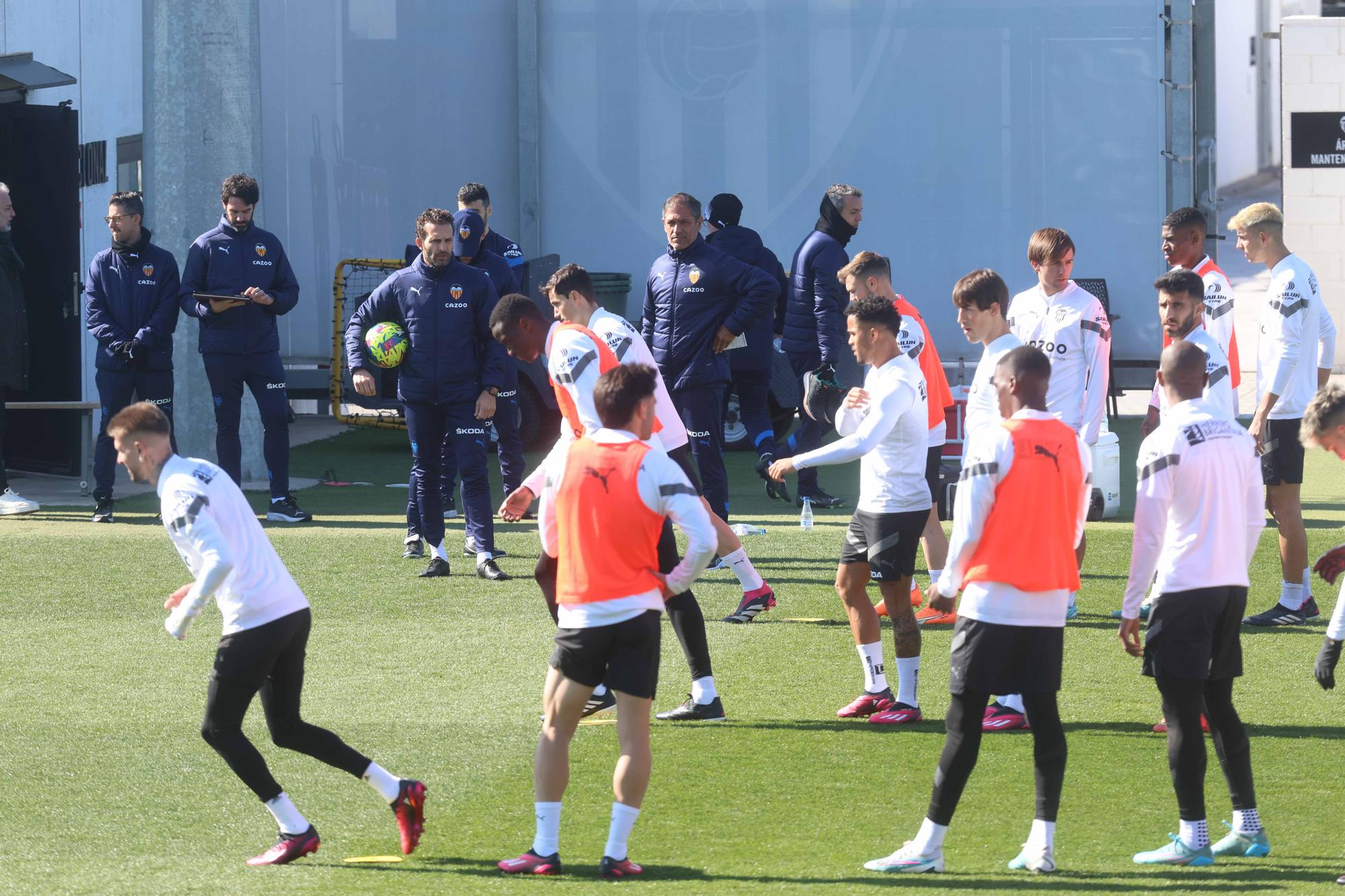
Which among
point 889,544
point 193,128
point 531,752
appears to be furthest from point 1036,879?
point 193,128

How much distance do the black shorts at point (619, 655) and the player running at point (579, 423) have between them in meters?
1.17

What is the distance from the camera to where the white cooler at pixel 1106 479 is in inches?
428

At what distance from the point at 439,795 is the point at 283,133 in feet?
32.6

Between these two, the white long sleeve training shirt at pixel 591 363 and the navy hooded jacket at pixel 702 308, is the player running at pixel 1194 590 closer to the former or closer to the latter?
the white long sleeve training shirt at pixel 591 363

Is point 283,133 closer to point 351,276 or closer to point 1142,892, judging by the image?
point 351,276

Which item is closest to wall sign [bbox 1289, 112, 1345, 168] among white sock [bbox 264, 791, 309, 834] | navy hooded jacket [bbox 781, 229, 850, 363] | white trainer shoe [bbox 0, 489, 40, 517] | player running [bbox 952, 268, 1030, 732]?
navy hooded jacket [bbox 781, 229, 850, 363]

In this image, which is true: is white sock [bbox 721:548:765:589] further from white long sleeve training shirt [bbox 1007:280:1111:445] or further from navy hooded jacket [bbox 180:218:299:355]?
navy hooded jacket [bbox 180:218:299:355]

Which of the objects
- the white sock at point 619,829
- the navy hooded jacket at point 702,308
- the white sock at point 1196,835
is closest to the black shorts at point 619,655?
the white sock at point 619,829

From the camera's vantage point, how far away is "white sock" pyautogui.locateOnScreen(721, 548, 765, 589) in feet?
26.8

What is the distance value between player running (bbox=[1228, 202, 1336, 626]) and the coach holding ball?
3.97 metres

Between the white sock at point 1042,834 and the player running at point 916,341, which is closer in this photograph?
the white sock at point 1042,834

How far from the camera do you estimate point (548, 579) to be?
6.46m

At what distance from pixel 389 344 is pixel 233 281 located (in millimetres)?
2265

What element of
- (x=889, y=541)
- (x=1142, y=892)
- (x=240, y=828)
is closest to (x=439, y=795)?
(x=240, y=828)
